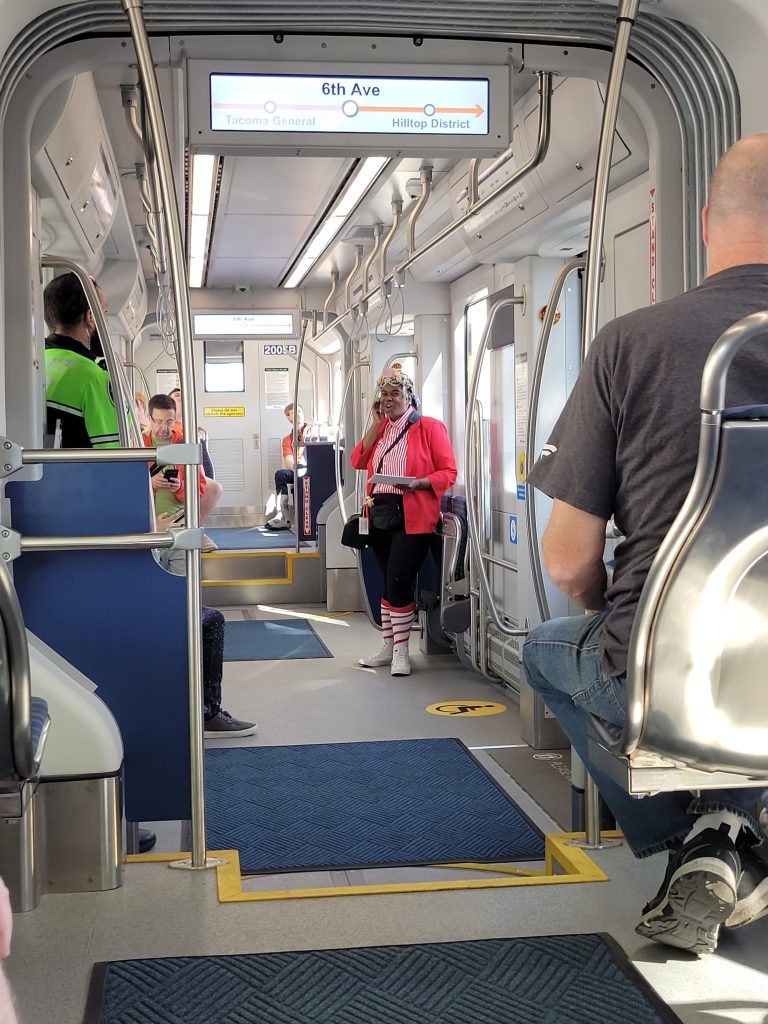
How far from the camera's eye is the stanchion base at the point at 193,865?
275 centimetres

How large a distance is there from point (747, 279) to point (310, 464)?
798cm

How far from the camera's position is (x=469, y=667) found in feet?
23.0

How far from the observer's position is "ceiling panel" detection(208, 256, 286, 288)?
10.4 m

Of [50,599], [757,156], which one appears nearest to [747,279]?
[757,156]

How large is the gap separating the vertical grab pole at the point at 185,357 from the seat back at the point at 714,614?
121cm

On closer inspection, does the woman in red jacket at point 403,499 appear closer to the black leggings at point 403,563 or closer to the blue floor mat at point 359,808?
the black leggings at point 403,563

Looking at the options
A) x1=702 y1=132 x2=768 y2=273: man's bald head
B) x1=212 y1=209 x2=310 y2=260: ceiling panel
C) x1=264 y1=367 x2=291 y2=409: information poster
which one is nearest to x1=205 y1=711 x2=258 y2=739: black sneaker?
x1=702 y1=132 x2=768 y2=273: man's bald head

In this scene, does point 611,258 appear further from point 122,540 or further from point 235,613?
point 235,613

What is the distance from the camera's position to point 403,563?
22.0 ft

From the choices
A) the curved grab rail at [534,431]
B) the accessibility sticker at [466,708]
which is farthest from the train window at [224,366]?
the curved grab rail at [534,431]

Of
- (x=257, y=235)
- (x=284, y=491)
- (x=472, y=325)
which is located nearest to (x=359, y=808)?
(x=472, y=325)

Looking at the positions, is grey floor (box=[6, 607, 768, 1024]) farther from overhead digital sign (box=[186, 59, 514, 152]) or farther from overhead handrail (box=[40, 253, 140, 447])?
overhead digital sign (box=[186, 59, 514, 152])

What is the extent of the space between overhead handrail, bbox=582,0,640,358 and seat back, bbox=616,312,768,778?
0.83 meters

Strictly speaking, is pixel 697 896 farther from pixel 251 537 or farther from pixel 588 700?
pixel 251 537
